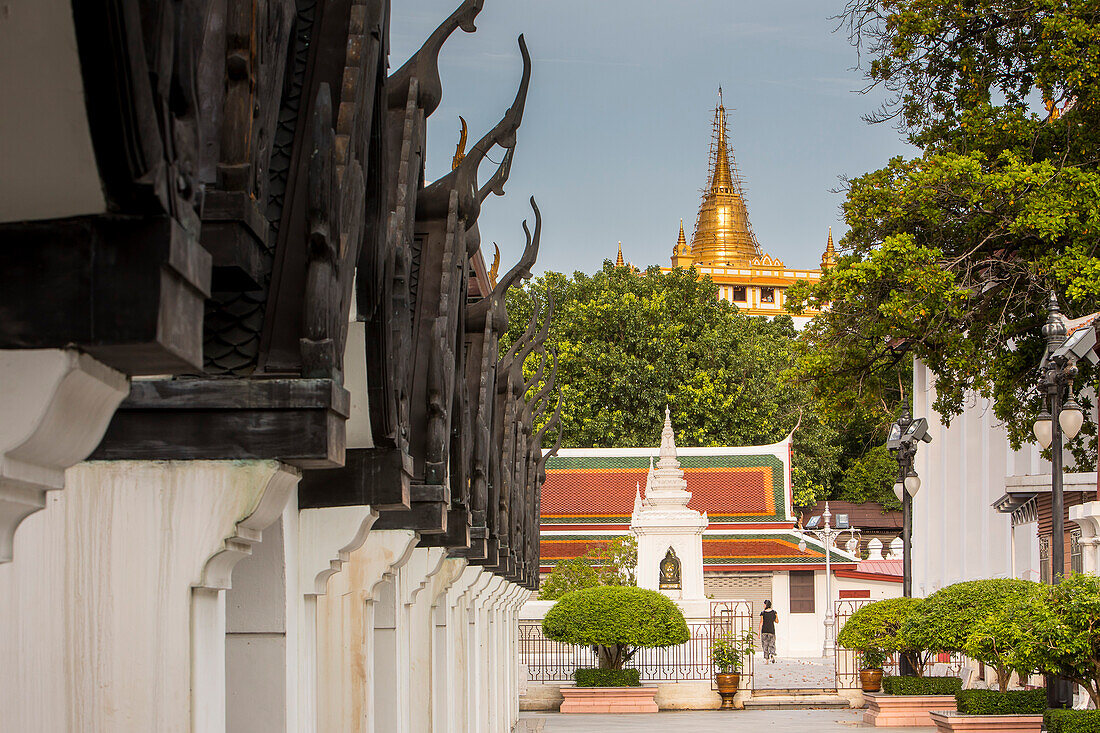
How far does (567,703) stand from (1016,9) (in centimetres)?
1484

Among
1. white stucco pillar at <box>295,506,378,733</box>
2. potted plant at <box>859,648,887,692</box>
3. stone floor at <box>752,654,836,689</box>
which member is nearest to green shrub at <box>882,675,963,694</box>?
potted plant at <box>859,648,887,692</box>

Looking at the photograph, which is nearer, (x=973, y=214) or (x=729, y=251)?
(x=973, y=214)

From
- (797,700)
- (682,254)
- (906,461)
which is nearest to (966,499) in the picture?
(797,700)

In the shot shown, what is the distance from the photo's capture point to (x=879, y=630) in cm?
2511

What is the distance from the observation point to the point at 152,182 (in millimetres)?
2654

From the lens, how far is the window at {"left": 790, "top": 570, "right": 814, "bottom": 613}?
43.1 m

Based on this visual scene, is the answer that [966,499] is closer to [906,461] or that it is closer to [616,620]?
[906,461]

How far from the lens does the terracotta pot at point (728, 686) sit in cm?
2859

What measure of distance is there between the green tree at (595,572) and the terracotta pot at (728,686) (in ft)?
16.8

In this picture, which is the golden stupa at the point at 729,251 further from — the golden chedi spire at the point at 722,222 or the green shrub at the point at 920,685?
the green shrub at the point at 920,685

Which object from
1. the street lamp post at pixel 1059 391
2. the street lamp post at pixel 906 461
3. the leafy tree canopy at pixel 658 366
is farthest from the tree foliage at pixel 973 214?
the leafy tree canopy at pixel 658 366

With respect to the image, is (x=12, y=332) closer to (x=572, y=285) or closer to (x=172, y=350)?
(x=172, y=350)

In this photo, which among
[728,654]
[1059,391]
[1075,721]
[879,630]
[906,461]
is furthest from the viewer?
[728,654]

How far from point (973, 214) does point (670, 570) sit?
15811mm
